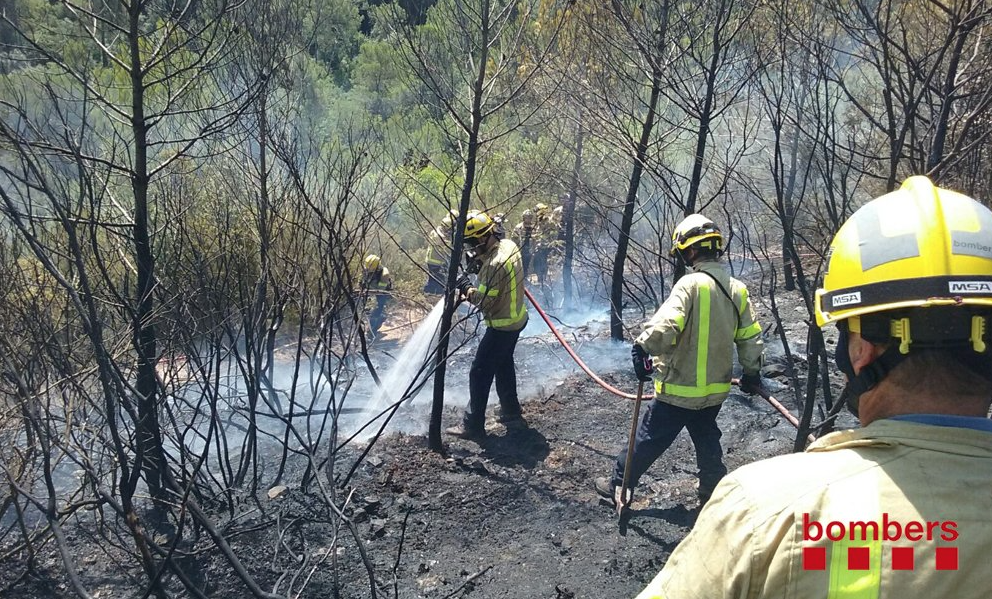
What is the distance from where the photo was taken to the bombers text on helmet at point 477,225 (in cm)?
591

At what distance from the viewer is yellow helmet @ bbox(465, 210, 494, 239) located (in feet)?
19.4

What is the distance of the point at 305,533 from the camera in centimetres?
459

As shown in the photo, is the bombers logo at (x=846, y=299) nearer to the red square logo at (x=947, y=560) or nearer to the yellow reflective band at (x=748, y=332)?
the red square logo at (x=947, y=560)

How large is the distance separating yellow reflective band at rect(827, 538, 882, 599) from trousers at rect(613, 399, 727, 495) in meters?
3.44

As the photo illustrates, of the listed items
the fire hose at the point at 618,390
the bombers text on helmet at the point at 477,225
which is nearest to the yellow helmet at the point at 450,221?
the bombers text on helmet at the point at 477,225

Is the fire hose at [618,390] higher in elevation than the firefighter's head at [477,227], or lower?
lower

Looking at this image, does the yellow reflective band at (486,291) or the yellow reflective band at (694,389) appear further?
the yellow reflective band at (486,291)

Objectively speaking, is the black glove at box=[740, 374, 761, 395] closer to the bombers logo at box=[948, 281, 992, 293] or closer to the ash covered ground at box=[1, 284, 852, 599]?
the ash covered ground at box=[1, 284, 852, 599]

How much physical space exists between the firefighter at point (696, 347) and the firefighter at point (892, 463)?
2874 mm

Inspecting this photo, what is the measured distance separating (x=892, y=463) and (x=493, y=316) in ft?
17.1

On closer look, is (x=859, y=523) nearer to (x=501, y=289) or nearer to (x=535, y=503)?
(x=535, y=503)

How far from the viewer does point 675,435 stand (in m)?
4.51

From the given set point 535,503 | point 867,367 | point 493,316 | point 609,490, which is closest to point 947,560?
point 867,367

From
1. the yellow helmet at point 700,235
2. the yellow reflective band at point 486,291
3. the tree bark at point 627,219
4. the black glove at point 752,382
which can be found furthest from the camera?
the tree bark at point 627,219
